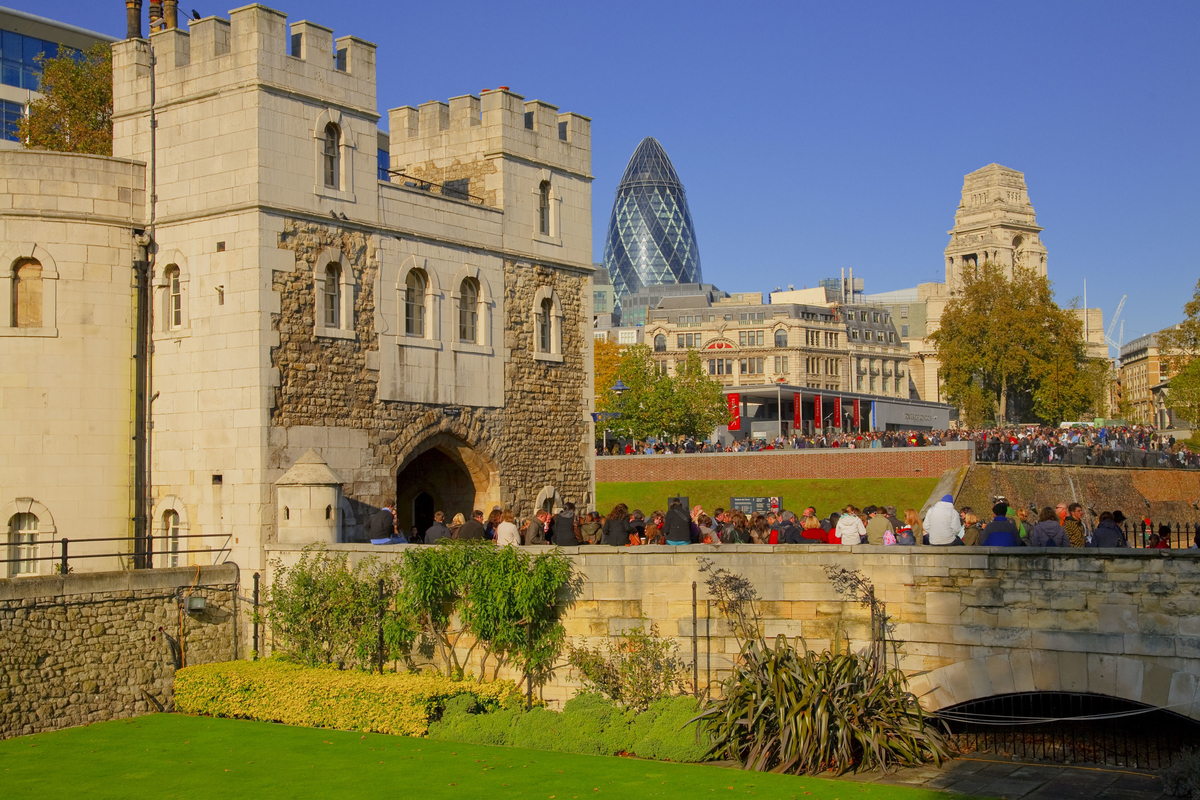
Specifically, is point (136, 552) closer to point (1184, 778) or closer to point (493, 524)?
point (493, 524)

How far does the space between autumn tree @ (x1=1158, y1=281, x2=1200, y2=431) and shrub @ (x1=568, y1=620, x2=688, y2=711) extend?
38674 mm

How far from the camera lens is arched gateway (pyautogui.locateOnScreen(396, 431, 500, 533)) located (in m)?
27.2

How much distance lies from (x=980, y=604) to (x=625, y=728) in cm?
522

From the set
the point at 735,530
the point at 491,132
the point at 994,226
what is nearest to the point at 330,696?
the point at 735,530

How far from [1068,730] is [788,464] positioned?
33232mm

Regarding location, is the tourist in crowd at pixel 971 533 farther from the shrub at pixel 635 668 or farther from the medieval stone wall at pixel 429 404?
the medieval stone wall at pixel 429 404

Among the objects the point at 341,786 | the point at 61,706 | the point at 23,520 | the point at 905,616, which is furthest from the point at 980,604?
the point at 23,520

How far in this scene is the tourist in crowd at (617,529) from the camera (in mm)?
20156

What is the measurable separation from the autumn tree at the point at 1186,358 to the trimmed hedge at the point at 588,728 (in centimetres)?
3941

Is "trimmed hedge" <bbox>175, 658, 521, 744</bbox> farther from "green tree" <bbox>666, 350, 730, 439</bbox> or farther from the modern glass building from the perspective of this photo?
"green tree" <bbox>666, 350, 730, 439</bbox>

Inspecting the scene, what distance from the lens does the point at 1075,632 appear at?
53.4 feet

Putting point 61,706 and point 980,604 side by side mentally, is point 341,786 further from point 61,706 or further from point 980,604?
point 980,604

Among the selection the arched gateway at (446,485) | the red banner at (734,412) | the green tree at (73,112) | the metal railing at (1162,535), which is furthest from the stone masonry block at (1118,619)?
the red banner at (734,412)

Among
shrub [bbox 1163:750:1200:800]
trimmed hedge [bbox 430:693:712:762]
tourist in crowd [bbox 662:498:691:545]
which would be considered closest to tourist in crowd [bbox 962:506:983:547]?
tourist in crowd [bbox 662:498:691:545]
